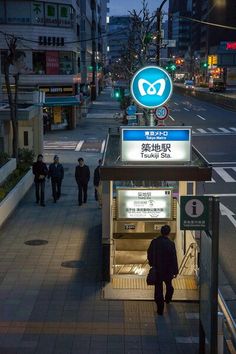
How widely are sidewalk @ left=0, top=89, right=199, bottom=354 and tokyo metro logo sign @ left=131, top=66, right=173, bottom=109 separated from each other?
12.9ft

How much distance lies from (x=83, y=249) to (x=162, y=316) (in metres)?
5.05

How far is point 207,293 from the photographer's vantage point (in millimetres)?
7855

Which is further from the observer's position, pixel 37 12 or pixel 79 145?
pixel 37 12

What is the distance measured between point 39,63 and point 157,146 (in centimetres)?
3914

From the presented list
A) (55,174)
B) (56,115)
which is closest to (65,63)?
(56,115)

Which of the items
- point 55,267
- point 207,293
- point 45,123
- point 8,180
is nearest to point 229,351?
point 207,293

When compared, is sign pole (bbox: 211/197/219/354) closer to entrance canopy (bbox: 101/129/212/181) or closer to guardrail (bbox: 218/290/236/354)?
guardrail (bbox: 218/290/236/354)

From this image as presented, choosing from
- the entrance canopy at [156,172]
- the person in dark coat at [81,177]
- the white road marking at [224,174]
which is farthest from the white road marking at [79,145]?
the entrance canopy at [156,172]

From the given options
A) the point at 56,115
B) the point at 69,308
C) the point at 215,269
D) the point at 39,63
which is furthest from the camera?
the point at 56,115

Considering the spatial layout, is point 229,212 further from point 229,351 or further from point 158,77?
point 229,351

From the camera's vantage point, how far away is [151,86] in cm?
1384

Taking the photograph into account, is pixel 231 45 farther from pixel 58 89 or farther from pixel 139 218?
pixel 139 218

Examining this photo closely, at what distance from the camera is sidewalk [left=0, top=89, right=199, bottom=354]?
920 cm

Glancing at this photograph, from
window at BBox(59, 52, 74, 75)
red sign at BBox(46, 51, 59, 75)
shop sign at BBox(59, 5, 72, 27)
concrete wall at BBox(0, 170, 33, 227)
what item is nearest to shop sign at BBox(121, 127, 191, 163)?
concrete wall at BBox(0, 170, 33, 227)
